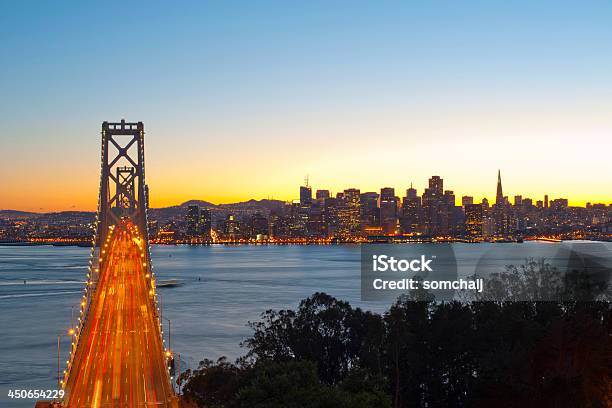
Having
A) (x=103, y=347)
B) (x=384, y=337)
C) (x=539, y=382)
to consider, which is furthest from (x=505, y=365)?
(x=103, y=347)

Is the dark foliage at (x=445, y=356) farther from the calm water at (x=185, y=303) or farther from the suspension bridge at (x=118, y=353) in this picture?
the calm water at (x=185, y=303)

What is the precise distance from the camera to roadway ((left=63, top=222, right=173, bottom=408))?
1869 cm

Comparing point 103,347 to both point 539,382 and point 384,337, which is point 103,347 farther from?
point 539,382

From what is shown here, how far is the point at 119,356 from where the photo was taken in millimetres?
23984

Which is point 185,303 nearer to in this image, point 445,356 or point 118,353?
point 118,353

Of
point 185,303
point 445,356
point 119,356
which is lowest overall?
point 185,303

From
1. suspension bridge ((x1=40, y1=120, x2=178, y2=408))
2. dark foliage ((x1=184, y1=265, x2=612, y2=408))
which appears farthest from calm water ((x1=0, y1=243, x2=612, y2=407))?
dark foliage ((x1=184, y1=265, x2=612, y2=408))

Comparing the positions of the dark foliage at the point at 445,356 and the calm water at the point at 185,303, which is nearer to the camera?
the dark foliage at the point at 445,356

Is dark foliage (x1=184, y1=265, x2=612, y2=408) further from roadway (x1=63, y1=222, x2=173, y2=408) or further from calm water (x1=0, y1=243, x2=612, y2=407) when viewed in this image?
calm water (x1=0, y1=243, x2=612, y2=407)

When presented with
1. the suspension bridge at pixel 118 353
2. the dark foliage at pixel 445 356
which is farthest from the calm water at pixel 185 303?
the dark foliage at pixel 445 356

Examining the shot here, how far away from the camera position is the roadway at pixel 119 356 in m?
18.7

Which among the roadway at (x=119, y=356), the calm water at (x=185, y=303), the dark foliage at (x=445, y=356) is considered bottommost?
the calm water at (x=185, y=303)

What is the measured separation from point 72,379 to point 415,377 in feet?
29.1

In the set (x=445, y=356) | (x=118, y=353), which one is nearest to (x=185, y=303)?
(x=118, y=353)
